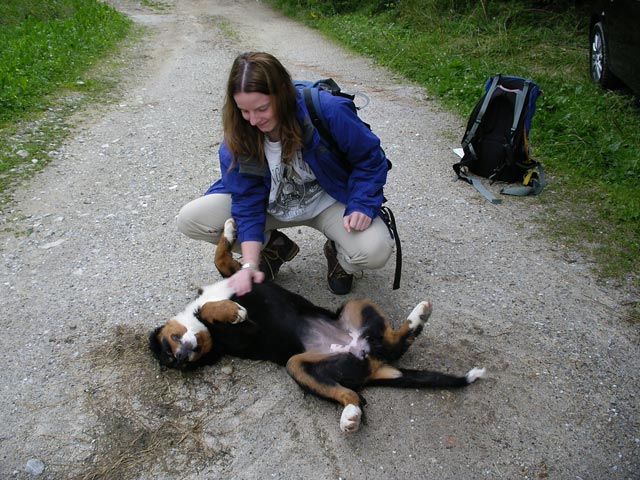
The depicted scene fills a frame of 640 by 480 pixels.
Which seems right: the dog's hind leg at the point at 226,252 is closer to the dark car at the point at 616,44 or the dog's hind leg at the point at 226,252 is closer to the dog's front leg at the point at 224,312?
the dog's front leg at the point at 224,312

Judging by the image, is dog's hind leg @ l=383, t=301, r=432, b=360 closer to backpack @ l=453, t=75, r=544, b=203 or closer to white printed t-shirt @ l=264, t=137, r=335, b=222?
white printed t-shirt @ l=264, t=137, r=335, b=222

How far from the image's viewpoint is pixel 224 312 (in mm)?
2924

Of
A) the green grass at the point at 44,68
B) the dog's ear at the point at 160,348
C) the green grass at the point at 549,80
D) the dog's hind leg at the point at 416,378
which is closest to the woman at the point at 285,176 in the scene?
the dog's ear at the point at 160,348

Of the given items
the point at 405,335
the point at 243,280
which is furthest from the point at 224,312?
the point at 405,335

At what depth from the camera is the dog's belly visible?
9.50ft

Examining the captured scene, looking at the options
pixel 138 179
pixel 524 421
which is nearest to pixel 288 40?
pixel 138 179

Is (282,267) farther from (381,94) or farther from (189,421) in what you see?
(381,94)

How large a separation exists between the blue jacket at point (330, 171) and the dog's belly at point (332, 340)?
0.62 m

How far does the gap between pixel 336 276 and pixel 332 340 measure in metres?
0.65

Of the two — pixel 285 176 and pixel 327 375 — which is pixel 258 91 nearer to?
pixel 285 176

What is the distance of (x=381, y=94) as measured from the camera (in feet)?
25.1

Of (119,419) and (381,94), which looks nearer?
(119,419)

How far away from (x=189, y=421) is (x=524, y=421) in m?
1.61

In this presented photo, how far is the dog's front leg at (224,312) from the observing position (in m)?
2.93
